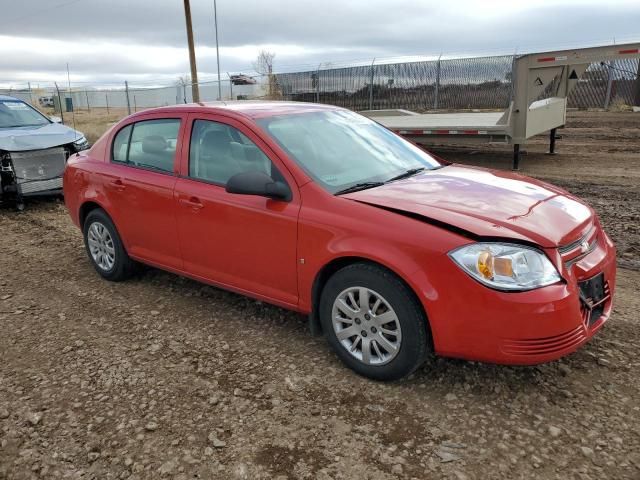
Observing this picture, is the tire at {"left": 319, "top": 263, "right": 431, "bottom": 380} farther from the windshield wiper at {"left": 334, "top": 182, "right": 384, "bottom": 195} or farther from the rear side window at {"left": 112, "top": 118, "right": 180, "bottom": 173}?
the rear side window at {"left": 112, "top": 118, "right": 180, "bottom": 173}

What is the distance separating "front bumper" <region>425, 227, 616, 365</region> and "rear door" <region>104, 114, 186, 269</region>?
2.31 metres


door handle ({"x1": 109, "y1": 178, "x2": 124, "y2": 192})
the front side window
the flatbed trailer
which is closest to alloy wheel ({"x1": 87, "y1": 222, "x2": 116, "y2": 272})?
door handle ({"x1": 109, "y1": 178, "x2": 124, "y2": 192})

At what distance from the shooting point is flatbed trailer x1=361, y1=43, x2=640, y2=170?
27.9 feet

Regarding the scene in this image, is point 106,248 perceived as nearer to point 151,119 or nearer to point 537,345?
point 151,119

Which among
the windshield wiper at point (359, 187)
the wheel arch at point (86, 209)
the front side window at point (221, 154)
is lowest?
the wheel arch at point (86, 209)

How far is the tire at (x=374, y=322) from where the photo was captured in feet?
9.70

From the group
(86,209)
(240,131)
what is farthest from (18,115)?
(240,131)

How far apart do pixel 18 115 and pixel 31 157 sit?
64.6 inches

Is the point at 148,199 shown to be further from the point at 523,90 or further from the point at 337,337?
the point at 523,90

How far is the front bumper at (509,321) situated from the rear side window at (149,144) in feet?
8.17

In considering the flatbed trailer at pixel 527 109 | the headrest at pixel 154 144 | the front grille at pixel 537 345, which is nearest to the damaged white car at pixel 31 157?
the headrest at pixel 154 144

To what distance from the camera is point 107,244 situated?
5.02 m

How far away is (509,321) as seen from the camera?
2.70 meters

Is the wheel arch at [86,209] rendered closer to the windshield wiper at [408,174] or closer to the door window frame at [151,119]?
the door window frame at [151,119]
